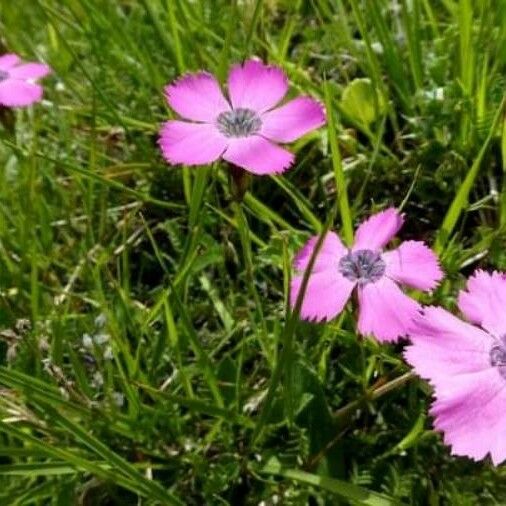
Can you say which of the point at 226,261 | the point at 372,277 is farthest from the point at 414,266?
the point at 226,261

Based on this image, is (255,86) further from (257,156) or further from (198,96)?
(257,156)

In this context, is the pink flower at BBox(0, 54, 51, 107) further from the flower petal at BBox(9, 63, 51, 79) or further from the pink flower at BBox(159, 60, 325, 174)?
the pink flower at BBox(159, 60, 325, 174)

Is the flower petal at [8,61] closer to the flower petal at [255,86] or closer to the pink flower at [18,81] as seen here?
the pink flower at [18,81]

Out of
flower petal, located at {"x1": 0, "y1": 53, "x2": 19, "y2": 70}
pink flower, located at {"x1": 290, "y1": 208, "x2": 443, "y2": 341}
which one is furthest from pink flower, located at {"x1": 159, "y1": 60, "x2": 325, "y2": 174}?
flower petal, located at {"x1": 0, "y1": 53, "x2": 19, "y2": 70}

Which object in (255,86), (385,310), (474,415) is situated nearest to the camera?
(474,415)

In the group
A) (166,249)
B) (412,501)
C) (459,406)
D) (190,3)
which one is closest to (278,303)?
(166,249)

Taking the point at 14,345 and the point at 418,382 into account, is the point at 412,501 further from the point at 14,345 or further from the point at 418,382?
the point at 14,345

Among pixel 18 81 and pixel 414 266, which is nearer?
pixel 414 266
